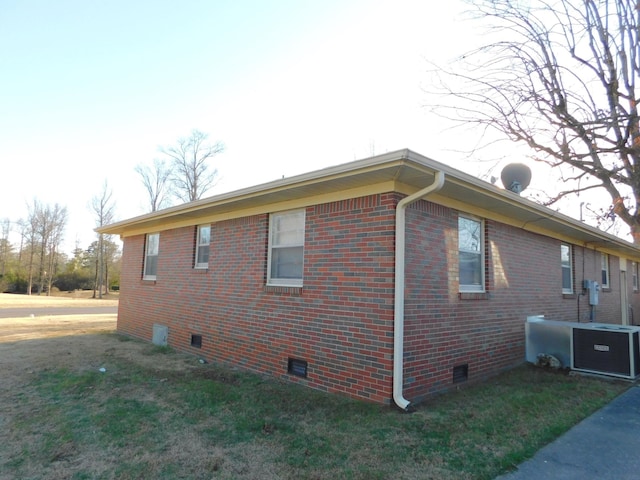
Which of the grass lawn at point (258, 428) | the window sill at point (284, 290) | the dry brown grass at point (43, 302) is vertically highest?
the window sill at point (284, 290)

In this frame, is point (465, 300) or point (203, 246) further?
point (203, 246)

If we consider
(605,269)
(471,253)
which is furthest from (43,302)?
(605,269)

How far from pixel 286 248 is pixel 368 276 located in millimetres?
1840

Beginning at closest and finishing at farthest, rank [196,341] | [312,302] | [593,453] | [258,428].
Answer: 1. [593,453]
2. [258,428]
3. [312,302]
4. [196,341]

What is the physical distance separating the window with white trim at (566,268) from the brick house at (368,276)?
173mm

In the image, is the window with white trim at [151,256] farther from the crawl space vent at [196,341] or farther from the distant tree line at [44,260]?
the distant tree line at [44,260]

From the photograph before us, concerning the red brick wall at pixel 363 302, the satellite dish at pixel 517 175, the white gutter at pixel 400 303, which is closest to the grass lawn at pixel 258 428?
the white gutter at pixel 400 303

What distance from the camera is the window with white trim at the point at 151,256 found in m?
10.1

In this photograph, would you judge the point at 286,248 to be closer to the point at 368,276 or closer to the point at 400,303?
the point at 368,276

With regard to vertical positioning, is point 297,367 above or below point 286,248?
below

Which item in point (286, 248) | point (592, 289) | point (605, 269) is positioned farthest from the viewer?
point (605, 269)

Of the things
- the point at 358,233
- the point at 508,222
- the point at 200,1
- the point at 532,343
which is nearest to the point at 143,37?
the point at 200,1

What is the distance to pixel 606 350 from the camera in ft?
21.4

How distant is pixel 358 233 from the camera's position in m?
5.21
